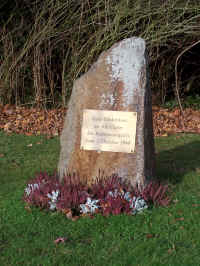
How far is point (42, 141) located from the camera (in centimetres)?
737

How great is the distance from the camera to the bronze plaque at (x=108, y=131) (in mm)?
4148

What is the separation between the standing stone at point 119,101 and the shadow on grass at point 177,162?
34.3 inches

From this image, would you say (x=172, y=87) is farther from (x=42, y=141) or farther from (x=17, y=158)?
(x=17, y=158)

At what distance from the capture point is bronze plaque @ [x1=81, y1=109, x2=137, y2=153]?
4.15 metres

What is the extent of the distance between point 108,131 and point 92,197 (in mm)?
679

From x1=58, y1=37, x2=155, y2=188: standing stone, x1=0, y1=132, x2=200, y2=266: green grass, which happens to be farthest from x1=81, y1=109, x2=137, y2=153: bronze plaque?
x1=0, y1=132, x2=200, y2=266: green grass

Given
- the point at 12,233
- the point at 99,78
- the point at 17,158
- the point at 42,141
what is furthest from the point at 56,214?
the point at 42,141

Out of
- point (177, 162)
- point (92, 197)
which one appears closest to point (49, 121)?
point (177, 162)

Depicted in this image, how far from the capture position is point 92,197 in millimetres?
3932

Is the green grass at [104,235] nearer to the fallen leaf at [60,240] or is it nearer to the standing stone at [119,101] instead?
the fallen leaf at [60,240]

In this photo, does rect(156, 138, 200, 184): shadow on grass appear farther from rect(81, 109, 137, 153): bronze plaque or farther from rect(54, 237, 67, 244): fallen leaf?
rect(54, 237, 67, 244): fallen leaf

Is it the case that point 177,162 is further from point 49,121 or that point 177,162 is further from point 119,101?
point 49,121

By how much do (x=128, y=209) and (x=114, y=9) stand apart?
16.4 feet

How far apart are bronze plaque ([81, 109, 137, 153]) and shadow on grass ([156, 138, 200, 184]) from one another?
3.18ft
